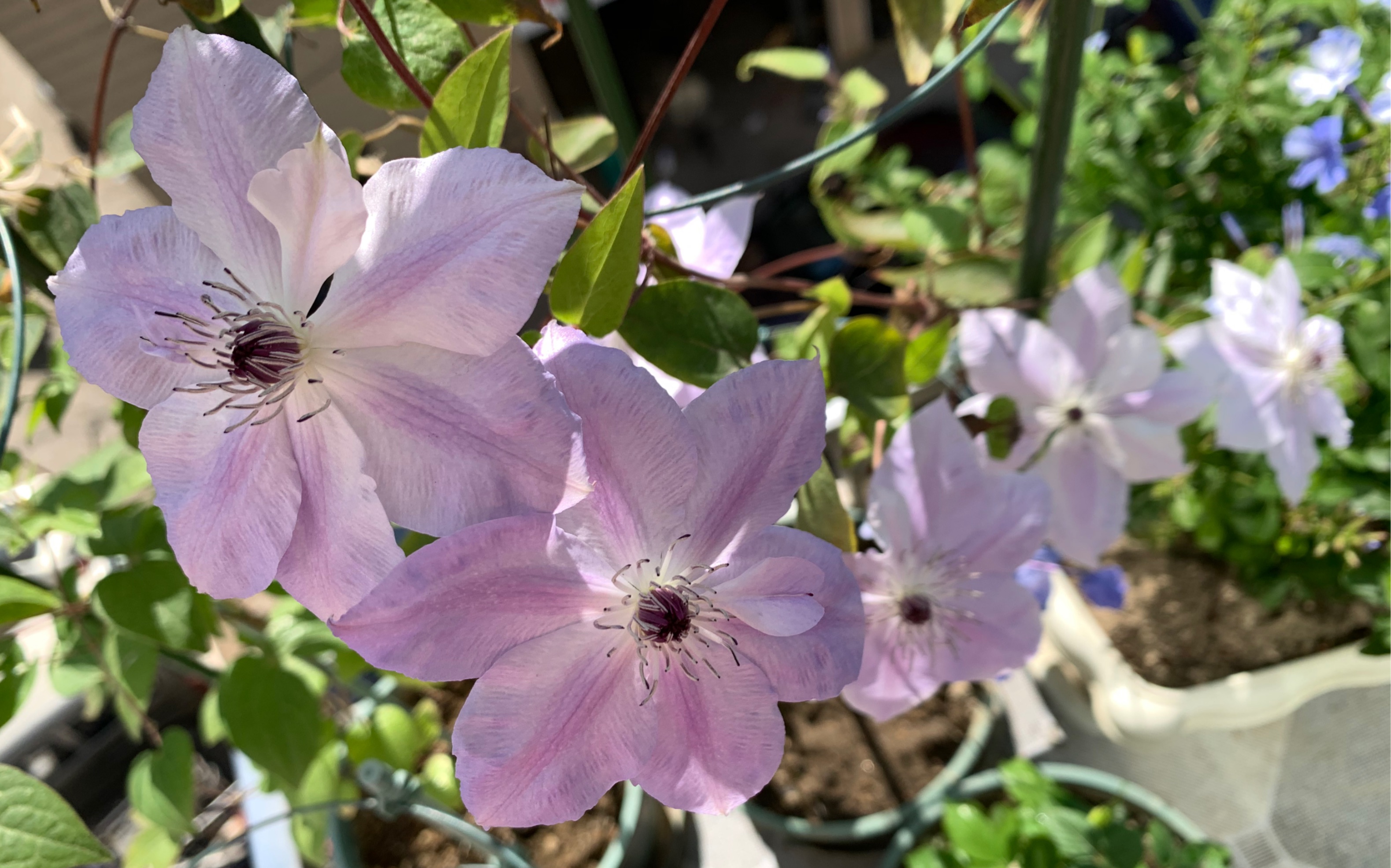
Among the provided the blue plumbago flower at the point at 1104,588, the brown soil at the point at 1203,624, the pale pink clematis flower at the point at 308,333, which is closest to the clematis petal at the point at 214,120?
the pale pink clematis flower at the point at 308,333

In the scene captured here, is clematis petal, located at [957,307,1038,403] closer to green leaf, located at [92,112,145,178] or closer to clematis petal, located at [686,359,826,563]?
clematis petal, located at [686,359,826,563]

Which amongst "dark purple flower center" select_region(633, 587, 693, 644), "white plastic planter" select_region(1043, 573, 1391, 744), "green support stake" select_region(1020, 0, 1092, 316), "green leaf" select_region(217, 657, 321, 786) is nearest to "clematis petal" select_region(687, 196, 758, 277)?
"green support stake" select_region(1020, 0, 1092, 316)

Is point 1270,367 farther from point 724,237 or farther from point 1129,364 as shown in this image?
point 724,237

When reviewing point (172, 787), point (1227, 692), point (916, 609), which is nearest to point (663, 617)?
point (916, 609)

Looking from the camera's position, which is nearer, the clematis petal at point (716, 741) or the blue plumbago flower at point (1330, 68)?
the clematis petal at point (716, 741)

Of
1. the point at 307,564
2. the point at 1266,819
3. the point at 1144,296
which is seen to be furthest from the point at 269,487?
the point at 1266,819

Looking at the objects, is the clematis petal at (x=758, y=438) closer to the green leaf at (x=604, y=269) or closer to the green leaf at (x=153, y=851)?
the green leaf at (x=604, y=269)
